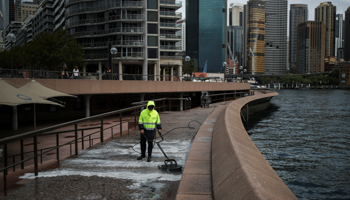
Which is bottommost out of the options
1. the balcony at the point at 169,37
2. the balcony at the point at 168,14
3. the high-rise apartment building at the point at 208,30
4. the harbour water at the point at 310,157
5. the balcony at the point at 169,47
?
the harbour water at the point at 310,157

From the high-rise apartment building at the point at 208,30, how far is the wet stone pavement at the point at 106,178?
7075 inches

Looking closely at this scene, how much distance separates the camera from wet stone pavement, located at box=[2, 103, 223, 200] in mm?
6071

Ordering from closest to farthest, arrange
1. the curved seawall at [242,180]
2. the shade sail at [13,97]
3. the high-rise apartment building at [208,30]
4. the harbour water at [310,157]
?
the curved seawall at [242,180] < the harbour water at [310,157] < the shade sail at [13,97] < the high-rise apartment building at [208,30]

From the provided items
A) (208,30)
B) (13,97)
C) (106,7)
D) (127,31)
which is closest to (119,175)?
(13,97)

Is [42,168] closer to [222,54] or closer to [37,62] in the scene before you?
[37,62]

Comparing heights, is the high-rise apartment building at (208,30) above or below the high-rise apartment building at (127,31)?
above

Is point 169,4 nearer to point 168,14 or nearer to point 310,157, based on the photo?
point 168,14

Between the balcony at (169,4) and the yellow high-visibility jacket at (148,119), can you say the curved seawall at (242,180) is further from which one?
the balcony at (169,4)

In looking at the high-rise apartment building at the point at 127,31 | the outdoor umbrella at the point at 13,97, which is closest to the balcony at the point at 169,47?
the high-rise apartment building at the point at 127,31

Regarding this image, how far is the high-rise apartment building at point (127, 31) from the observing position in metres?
68.9

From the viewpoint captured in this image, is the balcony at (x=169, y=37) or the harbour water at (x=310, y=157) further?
the balcony at (x=169, y=37)

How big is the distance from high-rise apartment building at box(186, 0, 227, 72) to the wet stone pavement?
180 metres

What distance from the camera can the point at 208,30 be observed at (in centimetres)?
18575

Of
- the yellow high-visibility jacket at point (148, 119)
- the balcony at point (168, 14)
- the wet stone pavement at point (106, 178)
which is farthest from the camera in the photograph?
the balcony at point (168, 14)
